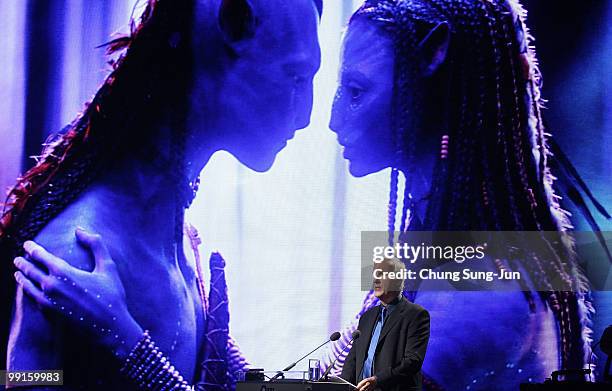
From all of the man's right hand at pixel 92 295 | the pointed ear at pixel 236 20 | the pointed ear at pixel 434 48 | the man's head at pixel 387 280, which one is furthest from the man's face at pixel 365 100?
the man's right hand at pixel 92 295

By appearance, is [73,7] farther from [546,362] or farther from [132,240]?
[546,362]

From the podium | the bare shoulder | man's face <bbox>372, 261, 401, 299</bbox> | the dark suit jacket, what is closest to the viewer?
the podium

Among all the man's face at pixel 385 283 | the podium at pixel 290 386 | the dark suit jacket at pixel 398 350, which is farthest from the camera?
the man's face at pixel 385 283

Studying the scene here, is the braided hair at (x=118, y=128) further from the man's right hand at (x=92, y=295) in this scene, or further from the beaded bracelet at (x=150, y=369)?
the beaded bracelet at (x=150, y=369)

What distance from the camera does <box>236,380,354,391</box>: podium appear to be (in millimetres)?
4426

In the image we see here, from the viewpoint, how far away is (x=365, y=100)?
6.50 m

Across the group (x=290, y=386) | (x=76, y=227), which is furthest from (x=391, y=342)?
(x=76, y=227)

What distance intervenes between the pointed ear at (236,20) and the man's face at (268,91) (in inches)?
2.2

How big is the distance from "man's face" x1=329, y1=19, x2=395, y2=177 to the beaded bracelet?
1.89 m

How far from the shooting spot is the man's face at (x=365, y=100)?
21.2 ft

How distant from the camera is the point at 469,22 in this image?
6.52 metres

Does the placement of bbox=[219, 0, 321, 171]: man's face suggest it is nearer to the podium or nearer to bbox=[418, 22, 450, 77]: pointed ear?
bbox=[418, 22, 450, 77]: pointed ear

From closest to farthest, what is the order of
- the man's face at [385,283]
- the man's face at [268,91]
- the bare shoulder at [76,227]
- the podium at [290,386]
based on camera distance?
the podium at [290,386] < the man's face at [385,283] < the bare shoulder at [76,227] < the man's face at [268,91]

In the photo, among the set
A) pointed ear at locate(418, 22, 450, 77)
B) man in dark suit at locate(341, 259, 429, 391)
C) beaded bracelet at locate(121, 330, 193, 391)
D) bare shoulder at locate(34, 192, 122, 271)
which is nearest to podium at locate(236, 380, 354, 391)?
man in dark suit at locate(341, 259, 429, 391)
